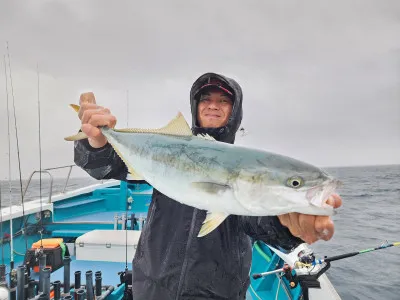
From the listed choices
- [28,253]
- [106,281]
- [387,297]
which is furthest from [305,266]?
[387,297]

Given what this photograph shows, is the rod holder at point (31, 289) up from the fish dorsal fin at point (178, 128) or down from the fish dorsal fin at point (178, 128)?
down

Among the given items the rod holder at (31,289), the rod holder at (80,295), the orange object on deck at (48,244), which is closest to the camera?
the rod holder at (80,295)

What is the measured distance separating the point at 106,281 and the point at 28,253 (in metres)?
1.85

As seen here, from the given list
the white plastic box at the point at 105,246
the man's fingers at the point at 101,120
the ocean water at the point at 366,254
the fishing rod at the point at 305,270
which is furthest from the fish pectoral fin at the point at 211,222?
the white plastic box at the point at 105,246

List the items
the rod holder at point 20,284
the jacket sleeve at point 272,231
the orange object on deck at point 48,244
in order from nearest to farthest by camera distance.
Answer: the jacket sleeve at point 272,231
the rod holder at point 20,284
the orange object on deck at point 48,244

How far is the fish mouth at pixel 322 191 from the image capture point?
1.70 meters

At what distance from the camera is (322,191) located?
171 centimetres

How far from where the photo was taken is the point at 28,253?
5.88 metres

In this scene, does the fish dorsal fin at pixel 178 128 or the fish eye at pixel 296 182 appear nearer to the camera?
the fish eye at pixel 296 182

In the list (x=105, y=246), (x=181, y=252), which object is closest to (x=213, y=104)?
(x=181, y=252)

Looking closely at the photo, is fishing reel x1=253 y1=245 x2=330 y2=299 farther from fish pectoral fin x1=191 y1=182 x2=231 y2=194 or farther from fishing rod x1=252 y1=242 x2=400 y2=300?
fish pectoral fin x1=191 y1=182 x2=231 y2=194

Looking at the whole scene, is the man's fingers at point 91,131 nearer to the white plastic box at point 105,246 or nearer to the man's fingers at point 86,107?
the man's fingers at point 86,107

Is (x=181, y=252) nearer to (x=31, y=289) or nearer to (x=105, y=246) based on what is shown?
(x=31, y=289)

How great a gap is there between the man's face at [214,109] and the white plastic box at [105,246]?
11.2 ft
